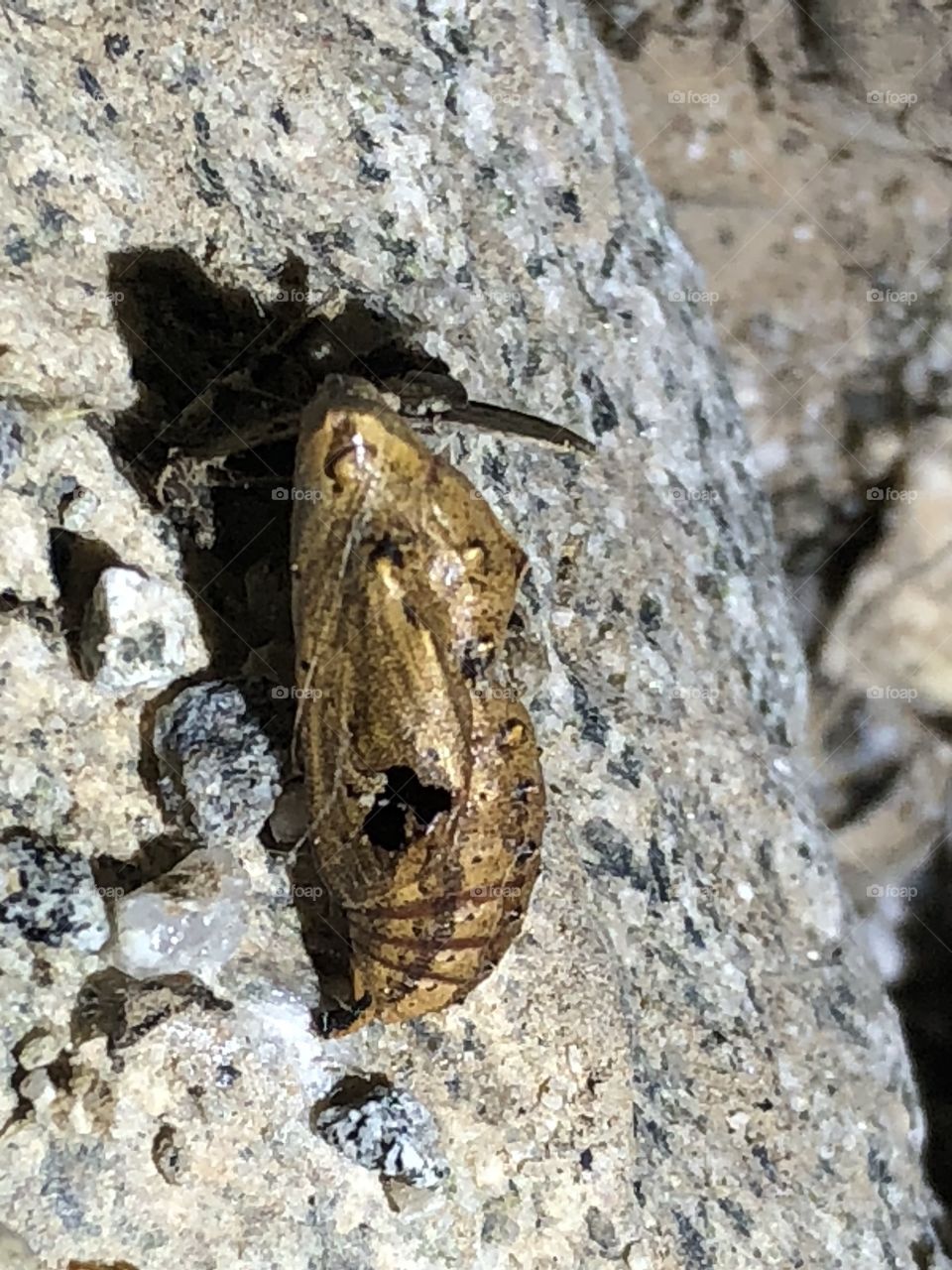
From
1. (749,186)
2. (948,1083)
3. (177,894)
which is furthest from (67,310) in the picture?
(948,1083)

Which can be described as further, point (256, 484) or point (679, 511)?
point (679, 511)

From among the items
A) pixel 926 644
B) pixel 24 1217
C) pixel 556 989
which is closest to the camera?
pixel 24 1217

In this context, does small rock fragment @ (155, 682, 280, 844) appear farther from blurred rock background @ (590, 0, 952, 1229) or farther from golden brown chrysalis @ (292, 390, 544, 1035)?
blurred rock background @ (590, 0, 952, 1229)

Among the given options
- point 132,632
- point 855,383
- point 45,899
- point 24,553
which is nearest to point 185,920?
point 45,899

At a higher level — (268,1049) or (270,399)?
(270,399)

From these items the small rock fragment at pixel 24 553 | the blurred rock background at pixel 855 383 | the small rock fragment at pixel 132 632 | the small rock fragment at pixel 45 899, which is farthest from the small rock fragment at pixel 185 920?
the blurred rock background at pixel 855 383

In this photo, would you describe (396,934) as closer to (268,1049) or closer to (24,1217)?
(268,1049)

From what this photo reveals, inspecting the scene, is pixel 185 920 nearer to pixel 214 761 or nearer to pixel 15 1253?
pixel 214 761

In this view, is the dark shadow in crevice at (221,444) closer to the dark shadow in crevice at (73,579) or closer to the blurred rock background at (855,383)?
the dark shadow in crevice at (73,579)

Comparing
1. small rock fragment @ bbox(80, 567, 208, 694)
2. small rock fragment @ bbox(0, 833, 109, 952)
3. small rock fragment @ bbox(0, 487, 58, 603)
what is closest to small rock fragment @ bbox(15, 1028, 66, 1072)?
small rock fragment @ bbox(0, 833, 109, 952)
